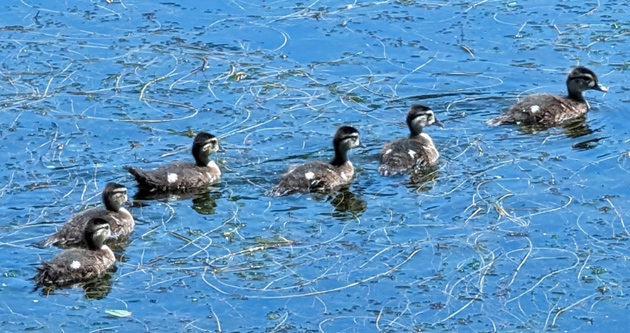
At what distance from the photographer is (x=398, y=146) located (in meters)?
14.3

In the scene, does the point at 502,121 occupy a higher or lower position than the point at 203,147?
lower

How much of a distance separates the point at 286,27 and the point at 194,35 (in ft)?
3.34

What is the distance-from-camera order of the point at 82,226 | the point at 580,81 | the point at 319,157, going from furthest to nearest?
the point at 580,81
the point at 319,157
the point at 82,226

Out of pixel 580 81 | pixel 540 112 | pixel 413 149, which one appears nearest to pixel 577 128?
pixel 540 112

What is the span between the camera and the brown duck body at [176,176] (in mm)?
13734

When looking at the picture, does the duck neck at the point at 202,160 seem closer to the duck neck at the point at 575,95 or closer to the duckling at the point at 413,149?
the duckling at the point at 413,149

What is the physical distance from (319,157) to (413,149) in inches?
35.2

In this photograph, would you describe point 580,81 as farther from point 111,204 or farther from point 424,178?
point 111,204

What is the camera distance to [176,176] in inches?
546

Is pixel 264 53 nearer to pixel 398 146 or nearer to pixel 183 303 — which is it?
pixel 398 146

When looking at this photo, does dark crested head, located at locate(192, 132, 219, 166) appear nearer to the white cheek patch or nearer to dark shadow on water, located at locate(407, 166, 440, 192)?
dark shadow on water, located at locate(407, 166, 440, 192)

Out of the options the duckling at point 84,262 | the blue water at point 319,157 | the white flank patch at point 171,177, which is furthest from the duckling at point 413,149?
the duckling at point 84,262

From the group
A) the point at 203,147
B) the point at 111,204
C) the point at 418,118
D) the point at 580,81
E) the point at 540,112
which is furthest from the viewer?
the point at 580,81

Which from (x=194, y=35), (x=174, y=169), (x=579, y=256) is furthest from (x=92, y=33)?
(x=579, y=256)
